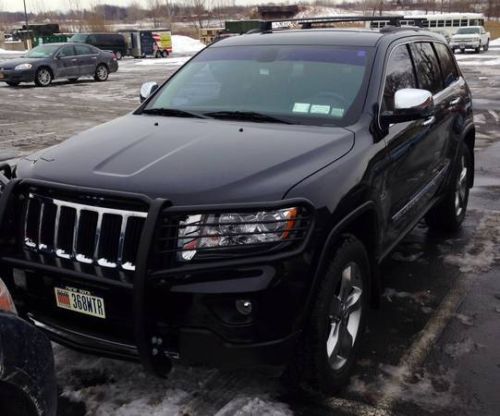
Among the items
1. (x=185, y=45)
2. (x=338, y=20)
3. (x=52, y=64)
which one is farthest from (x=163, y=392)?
(x=185, y=45)

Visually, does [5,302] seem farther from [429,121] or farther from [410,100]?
[429,121]

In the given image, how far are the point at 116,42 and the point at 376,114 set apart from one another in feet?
136

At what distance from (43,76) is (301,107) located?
20.1 meters

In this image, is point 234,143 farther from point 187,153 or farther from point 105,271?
point 105,271

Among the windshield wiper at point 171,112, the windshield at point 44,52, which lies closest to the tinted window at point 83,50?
the windshield at point 44,52

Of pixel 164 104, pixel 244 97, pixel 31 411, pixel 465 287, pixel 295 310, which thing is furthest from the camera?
pixel 465 287

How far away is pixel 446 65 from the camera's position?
5562 millimetres

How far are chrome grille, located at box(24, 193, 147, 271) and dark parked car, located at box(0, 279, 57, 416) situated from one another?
0.57 m

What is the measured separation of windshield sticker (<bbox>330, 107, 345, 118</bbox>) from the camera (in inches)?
147

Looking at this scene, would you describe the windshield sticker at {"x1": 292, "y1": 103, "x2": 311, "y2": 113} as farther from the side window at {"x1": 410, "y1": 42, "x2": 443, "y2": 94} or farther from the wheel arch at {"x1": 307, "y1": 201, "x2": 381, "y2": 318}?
the side window at {"x1": 410, "y1": 42, "x2": 443, "y2": 94}

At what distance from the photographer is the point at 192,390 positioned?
3207mm

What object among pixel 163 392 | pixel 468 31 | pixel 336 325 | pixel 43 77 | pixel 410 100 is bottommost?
pixel 163 392

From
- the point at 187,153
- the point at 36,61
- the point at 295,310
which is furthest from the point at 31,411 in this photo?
the point at 36,61

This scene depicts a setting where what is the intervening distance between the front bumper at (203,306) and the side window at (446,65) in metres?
3.31
